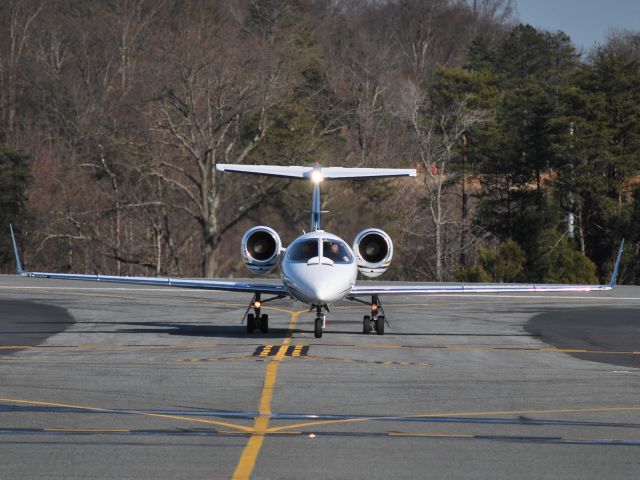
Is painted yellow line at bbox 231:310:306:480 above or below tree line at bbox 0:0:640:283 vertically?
below

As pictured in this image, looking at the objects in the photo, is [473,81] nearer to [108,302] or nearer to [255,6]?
[255,6]

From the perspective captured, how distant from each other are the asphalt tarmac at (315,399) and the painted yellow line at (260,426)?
23 mm

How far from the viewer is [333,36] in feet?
361

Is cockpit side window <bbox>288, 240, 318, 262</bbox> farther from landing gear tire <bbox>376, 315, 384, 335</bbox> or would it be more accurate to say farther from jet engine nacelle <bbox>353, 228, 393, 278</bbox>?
landing gear tire <bbox>376, 315, 384, 335</bbox>

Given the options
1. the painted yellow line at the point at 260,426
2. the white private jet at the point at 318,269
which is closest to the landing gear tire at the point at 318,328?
the white private jet at the point at 318,269

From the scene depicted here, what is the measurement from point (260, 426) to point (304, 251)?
39.0ft

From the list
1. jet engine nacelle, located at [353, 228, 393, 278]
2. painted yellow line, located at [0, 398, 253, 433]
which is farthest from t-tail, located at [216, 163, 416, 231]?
painted yellow line, located at [0, 398, 253, 433]

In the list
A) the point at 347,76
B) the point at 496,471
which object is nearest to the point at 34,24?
the point at 347,76

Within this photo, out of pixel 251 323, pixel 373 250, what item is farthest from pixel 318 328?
pixel 373 250

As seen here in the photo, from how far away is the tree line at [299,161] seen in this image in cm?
6291

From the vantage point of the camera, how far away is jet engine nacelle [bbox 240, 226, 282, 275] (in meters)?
27.1

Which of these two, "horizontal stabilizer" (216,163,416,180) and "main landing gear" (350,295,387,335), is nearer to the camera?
"main landing gear" (350,295,387,335)

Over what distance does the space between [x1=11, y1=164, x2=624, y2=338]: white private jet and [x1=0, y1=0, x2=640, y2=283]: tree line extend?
20764 mm

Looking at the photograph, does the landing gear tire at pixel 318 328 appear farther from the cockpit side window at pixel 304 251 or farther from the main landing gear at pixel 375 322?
the main landing gear at pixel 375 322
